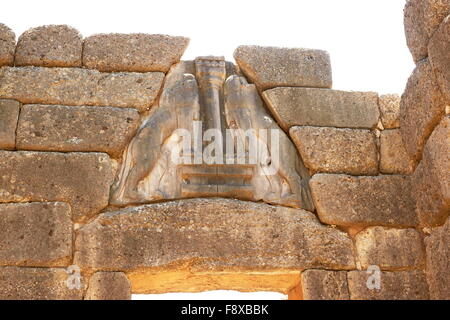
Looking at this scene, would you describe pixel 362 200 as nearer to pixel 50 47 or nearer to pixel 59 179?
pixel 59 179

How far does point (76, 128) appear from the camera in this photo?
6.01m

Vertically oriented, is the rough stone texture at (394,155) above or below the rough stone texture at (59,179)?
above

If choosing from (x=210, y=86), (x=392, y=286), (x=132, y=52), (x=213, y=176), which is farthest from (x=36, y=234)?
(x=392, y=286)

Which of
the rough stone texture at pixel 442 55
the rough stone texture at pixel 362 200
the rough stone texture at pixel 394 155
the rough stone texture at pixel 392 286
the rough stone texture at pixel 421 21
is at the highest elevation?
the rough stone texture at pixel 421 21

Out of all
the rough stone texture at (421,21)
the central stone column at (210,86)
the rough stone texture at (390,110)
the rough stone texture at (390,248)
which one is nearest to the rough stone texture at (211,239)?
the rough stone texture at (390,248)

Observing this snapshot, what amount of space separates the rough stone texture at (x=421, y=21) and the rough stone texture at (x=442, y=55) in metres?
0.14

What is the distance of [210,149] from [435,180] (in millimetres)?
1912

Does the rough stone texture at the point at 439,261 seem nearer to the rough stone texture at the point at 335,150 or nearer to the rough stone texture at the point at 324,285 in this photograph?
the rough stone texture at the point at 324,285

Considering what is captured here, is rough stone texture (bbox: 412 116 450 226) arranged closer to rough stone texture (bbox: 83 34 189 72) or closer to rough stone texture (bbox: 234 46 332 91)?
rough stone texture (bbox: 234 46 332 91)

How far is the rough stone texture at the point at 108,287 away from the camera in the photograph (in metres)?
5.38

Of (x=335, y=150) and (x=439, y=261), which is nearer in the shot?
(x=439, y=261)

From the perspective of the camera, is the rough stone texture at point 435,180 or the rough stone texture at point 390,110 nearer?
the rough stone texture at point 435,180
